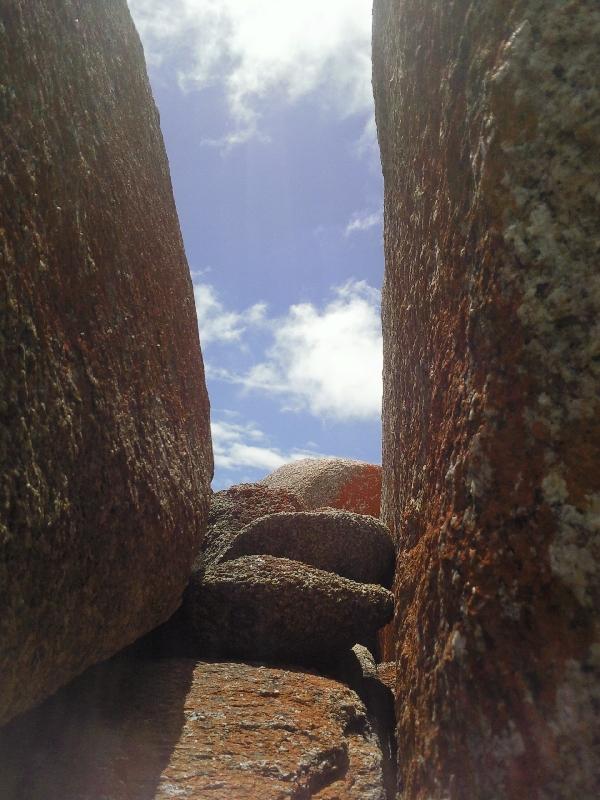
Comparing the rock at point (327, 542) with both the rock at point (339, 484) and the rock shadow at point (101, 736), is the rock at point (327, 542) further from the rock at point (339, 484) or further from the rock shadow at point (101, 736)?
the rock at point (339, 484)

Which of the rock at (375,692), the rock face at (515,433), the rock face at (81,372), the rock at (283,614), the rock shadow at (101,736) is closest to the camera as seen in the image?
the rock face at (515,433)

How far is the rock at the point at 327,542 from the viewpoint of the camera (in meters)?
2.75

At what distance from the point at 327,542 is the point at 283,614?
1.86 ft

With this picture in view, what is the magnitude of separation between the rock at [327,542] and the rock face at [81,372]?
1.80 ft

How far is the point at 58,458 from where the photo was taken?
1517 millimetres

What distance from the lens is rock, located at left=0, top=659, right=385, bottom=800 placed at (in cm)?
159

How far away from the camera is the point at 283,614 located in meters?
2.43

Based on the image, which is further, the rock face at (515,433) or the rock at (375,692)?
the rock at (375,692)

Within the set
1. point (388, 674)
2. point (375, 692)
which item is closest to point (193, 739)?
point (375, 692)

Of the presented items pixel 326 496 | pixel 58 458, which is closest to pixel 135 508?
pixel 58 458

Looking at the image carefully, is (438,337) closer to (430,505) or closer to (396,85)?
(430,505)

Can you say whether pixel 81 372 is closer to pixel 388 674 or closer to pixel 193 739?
Result: pixel 193 739

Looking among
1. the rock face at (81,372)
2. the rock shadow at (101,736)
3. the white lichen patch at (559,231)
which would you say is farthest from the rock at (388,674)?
the white lichen patch at (559,231)

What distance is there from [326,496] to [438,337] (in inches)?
191
